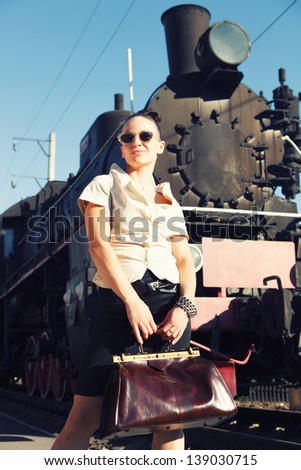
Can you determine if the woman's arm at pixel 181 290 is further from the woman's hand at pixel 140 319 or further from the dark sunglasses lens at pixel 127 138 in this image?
the dark sunglasses lens at pixel 127 138

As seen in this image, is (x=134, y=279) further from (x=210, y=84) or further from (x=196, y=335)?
(x=210, y=84)

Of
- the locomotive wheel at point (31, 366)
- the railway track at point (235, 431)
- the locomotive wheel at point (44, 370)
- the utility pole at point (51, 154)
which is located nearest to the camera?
the railway track at point (235, 431)

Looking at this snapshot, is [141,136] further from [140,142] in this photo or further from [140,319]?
[140,319]

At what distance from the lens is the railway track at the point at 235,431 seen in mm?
4363

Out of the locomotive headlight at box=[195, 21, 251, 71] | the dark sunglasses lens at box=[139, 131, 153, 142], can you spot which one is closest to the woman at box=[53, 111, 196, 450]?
the dark sunglasses lens at box=[139, 131, 153, 142]

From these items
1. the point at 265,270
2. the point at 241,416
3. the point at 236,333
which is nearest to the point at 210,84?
the point at 265,270

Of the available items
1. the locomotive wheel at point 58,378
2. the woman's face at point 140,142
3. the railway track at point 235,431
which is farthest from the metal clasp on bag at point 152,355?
the locomotive wheel at point 58,378

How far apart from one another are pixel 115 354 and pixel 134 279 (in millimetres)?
251

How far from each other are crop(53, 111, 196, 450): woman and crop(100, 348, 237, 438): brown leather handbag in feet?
0.29

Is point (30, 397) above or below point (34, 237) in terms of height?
below

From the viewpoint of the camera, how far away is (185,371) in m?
1.80

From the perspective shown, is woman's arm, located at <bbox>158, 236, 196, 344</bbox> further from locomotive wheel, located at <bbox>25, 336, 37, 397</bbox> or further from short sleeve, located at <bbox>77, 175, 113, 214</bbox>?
locomotive wheel, located at <bbox>25, 336, 37, 397</bbox>

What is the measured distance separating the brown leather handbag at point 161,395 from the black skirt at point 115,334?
0.26 ft
